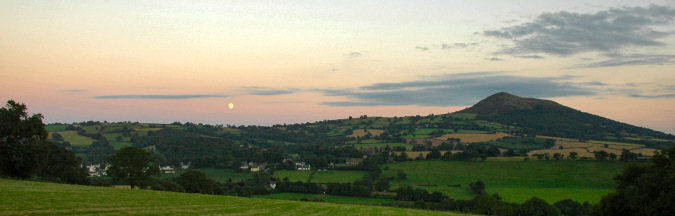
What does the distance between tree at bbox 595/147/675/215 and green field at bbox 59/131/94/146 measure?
582 feet

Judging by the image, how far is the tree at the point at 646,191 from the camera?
3694 cm

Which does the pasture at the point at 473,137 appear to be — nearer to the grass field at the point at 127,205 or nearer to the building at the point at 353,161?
the building at the point at 353,161

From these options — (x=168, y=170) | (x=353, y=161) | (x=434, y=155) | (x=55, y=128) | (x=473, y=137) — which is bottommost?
(x=168, y=170)

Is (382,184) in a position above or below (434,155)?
below

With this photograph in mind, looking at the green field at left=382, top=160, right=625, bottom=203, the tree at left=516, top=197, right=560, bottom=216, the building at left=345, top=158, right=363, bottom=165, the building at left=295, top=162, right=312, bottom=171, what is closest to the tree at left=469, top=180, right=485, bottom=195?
the green field at left=382, top=160, right=625, bottom=203

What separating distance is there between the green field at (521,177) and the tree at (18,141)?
7599 cm

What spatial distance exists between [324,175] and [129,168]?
6599cm

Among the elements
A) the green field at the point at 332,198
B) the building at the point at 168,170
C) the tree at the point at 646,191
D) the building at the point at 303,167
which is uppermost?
the tree at the point at 646,191

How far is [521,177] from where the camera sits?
347ft

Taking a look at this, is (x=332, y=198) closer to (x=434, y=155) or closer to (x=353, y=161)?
(x=353, y=161)

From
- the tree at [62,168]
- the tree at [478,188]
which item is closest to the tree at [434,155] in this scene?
the tree at [478,188]

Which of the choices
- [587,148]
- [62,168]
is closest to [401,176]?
[62,168]

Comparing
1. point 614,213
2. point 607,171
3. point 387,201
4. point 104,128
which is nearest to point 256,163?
point 387,201

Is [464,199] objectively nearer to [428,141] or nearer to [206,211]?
[206,211]
